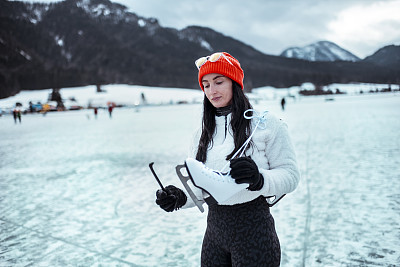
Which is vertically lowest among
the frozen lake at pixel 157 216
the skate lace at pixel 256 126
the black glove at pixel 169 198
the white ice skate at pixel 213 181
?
the frozen lake at pixel 157 216

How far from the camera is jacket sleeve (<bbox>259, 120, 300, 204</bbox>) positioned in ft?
3.93

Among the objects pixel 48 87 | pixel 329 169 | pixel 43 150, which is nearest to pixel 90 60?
pixel 48 87

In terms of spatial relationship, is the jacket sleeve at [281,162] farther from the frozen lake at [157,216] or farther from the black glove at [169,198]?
the frozen lake at [157,216]

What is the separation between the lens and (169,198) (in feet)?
4.36

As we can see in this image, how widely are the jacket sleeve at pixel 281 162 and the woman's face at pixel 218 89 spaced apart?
28cm

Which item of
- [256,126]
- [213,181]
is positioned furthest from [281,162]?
[213,181]

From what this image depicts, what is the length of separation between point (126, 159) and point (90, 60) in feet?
352

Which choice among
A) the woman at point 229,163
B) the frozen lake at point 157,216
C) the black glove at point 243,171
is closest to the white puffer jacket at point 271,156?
the woman at point 229,163

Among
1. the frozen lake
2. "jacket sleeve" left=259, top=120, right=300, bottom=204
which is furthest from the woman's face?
the frozen lake

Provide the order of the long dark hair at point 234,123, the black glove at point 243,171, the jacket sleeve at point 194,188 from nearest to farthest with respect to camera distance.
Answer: the black glove at point 243,171
the long dark hair at point 234,123
the jacket sleeve at point 194,188

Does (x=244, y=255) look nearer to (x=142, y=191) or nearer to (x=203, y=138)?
(x=203, y=138)

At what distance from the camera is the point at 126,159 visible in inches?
277

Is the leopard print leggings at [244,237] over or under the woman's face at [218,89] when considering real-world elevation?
under

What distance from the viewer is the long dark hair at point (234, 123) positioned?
4.26 ft
